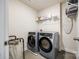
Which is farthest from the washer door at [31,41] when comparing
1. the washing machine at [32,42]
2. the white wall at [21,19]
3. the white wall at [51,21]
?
the white wall at [51,21]

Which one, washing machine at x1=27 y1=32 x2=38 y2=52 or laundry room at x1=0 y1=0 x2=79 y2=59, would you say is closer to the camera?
laundry room at x1=0 y1=0 x2=79 y2=59

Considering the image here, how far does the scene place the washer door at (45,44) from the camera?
2490 millimetres

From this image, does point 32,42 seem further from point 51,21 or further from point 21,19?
point 51,21

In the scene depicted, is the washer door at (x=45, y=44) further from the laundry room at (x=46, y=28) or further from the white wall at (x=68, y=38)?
the white wall at (x=68, y=38)

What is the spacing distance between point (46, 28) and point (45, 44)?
41.5 inches

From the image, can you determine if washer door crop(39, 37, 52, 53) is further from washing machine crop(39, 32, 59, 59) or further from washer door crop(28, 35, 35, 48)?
washer door crop(28, 35, 35, 48)

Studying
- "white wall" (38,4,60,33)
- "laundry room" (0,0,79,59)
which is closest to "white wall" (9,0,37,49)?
"laundry room" (0,0,79,59)

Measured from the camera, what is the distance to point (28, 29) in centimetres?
362

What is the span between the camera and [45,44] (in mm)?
2648

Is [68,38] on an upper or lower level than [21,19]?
lower

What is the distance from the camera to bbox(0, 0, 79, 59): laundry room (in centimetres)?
254

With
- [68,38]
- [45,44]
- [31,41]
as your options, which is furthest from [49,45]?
[31,41]

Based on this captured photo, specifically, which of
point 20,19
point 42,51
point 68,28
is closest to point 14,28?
point 20,19

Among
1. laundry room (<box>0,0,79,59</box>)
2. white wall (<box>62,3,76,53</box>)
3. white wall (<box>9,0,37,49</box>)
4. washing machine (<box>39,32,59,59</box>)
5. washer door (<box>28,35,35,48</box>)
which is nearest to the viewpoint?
washing machine (<box>39,32,59,59</box>)
